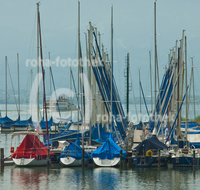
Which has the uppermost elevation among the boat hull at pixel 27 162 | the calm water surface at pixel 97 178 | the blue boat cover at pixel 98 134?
the blue boat cover at pixel 98 134

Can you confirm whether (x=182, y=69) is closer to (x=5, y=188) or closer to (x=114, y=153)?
(x=114, y=153)

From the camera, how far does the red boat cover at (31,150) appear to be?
3519 cm

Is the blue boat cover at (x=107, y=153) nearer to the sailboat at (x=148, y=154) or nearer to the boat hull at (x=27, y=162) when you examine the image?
the sailboat at (x=148, y=154)

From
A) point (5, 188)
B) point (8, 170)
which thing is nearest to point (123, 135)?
point (8, 170)

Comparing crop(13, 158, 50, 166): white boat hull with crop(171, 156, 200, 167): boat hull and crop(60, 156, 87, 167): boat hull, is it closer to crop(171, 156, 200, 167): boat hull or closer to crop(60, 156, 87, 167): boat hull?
crop(60, 156, 87, 167): boat hull

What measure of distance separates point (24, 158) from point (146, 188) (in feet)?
41.5

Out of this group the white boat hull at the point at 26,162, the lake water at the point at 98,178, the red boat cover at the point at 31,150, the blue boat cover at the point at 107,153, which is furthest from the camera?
the red boat cover at the point at 31,150

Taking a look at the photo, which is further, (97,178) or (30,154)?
(30,154)

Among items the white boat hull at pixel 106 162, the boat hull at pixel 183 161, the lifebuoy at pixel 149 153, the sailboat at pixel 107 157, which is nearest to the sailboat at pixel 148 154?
the lifebuoy at pixel 149 153

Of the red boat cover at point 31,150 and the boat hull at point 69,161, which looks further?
the red boat cover at point 31,150

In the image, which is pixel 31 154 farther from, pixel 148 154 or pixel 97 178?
pixel 148 154

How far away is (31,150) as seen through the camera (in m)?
35.3

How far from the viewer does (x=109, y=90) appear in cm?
4441

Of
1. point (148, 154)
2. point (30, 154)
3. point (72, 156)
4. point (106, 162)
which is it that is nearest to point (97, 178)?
point (106, 162)
